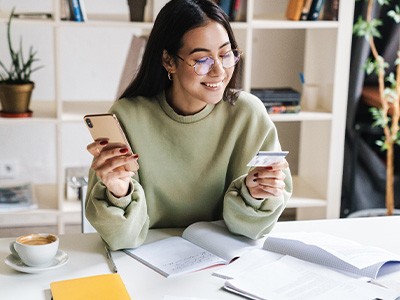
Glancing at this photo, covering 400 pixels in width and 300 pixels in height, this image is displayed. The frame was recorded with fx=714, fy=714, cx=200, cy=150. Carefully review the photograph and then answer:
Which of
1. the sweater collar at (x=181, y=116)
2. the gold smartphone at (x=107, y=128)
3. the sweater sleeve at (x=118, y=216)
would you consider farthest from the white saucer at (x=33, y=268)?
the sweater collar at (x=181, y=116)

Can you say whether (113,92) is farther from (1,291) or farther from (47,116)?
(1,291)

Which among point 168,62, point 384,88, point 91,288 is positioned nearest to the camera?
point 91,288

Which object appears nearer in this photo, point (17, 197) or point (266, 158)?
point (266, 158)

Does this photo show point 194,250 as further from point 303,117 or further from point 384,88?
point 384,88

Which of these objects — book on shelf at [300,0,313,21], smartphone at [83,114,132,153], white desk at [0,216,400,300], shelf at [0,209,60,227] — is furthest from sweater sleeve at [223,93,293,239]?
shelf at [0,209,60,227]

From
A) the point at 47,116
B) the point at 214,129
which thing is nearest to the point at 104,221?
the point at 214,129

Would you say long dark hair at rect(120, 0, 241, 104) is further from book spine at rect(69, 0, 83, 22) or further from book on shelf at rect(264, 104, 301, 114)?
book on shelf at rect(264, 104, 301, 114)

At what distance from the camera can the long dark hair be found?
186cm

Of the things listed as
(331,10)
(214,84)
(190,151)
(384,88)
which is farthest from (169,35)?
(384,88)

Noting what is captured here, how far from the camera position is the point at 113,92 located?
3553 mm

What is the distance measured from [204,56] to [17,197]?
1637 mm

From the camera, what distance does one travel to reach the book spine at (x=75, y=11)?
293 centimetres

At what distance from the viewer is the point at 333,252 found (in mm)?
1635

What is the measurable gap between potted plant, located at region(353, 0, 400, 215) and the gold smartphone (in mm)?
1933
